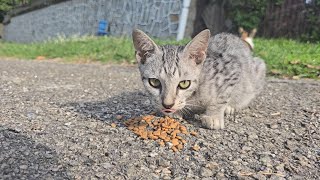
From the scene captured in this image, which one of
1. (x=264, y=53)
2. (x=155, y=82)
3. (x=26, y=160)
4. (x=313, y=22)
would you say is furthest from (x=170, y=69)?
(x=313, y=22)

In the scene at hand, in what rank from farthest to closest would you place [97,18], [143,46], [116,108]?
[97,18]
[116,108]
[143,46]

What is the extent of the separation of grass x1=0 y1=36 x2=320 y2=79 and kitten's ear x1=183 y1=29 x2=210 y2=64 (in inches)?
120

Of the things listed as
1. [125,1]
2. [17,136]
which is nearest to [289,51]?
[17,136]

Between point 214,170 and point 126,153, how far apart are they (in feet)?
2.08

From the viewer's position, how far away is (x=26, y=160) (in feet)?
8.11

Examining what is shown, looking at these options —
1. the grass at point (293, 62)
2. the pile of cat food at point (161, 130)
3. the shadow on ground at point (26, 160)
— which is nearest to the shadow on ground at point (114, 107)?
the pile of cat food at point (161, 130)

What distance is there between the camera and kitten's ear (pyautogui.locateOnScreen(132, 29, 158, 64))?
2.92 metres

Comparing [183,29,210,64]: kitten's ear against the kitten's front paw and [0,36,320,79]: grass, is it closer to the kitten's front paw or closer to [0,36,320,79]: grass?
the kitten's front paw

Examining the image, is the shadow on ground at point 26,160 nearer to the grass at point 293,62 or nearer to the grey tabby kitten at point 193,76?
the grey tabby kitten at point 193,76

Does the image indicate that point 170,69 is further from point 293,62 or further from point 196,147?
point 293,62

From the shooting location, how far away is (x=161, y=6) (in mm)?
10992

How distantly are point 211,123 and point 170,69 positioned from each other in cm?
63

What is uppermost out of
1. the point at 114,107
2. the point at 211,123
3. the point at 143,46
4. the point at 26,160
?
the point at 143,46

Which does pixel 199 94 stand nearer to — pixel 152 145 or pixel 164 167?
pixel 152 145
